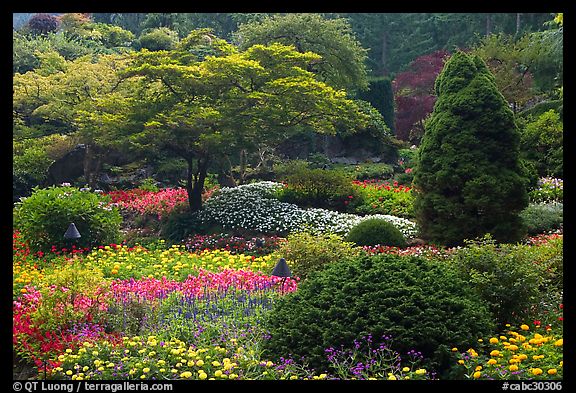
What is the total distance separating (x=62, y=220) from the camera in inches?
412

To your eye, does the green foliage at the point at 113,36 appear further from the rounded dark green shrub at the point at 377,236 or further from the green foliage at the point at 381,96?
the rounded dark green shrub at the point at 377,236

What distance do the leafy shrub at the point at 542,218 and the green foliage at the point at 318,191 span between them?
4.42 metres

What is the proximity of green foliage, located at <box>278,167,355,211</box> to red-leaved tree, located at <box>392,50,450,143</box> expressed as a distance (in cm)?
1084

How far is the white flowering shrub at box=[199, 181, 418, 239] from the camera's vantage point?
12.1 m

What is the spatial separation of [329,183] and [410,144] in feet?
41.0

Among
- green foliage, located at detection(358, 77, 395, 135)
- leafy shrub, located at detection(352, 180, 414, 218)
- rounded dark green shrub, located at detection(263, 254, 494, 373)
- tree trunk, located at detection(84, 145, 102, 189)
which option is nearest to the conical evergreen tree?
leafy shrub, located at detection(352, 180, 414, 218)

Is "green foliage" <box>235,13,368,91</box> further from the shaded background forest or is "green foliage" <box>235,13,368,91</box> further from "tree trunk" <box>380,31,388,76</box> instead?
"tree trunk" <box>380,31,388,76</box>

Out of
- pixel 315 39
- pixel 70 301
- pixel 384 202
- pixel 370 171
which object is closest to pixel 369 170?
pixel 370 171

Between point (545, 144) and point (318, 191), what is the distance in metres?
5.67

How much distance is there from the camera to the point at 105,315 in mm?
6242

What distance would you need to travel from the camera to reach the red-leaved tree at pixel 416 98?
82.7ft

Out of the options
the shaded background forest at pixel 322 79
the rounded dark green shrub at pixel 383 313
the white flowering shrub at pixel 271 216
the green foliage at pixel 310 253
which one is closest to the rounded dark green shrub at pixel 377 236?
the white flowering shrub at pixel 271 216

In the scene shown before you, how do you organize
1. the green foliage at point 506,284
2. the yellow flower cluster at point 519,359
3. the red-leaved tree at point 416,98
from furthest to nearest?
the red-leaved tree at point 416,98, the green foliage at point 506,284, the yellow flower cluster at point 519,359
